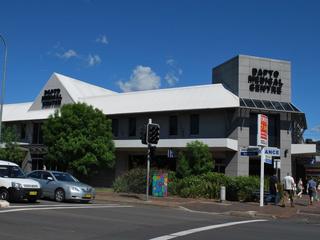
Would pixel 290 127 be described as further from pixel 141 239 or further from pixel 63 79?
pixel 141 239

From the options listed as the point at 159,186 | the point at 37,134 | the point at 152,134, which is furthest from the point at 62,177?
the point at 37,134

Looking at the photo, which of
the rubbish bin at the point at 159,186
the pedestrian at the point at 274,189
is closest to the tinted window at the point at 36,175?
the rubbish bin at the point at 159,186

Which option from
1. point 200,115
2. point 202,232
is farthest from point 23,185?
point 200,115

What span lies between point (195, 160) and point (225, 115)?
4.85 metres

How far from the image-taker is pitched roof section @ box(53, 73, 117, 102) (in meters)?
44.9

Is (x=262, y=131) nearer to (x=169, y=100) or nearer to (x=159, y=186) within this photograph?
(x=159, y=186)

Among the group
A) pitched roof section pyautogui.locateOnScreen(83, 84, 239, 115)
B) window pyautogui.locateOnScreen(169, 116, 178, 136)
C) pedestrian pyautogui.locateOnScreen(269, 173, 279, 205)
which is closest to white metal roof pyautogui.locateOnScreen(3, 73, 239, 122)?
pitched roof section pyautogui.locateOnScreen(83, 84, 239, 115)

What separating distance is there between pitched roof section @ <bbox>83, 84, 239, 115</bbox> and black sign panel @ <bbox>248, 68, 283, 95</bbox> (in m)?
2.29

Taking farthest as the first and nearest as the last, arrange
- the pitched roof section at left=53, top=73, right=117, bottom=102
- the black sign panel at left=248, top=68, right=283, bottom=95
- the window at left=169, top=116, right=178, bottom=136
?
the pitched roof section at left=53, top=73, right=117, bottom=102
the window at left=169, top=116, right=178, bottom=136
the black sign panel at left=248, top=68, right=283, bottom=95

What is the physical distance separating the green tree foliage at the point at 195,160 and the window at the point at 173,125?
4.76 meters

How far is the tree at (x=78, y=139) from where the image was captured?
36375mm

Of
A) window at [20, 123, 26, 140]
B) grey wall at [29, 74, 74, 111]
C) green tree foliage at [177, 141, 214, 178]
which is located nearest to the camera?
green tree foliage at [177, 141, 214, 178]

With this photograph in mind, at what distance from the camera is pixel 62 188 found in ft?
74.9

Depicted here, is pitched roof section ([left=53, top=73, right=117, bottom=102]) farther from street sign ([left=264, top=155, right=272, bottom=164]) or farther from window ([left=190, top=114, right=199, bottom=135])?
street sign ([left=264, top=155, right=272, bottom=164])
